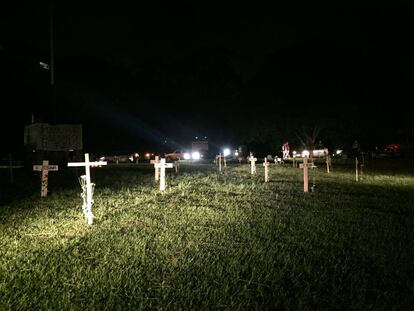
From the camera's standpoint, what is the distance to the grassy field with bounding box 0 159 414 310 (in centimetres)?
522

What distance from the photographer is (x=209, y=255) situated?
6.85 m

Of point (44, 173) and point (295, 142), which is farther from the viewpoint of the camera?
point (295, 142)

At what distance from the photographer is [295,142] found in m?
58.8

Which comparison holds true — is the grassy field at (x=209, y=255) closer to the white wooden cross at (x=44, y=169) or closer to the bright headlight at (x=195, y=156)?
the white wooden cross at (x=44, y=169)

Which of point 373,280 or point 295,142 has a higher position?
point 295,142

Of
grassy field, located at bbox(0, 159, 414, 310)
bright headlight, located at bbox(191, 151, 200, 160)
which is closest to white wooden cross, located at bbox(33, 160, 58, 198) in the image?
grassy field, located at bbox(0, 159, 414, 310)

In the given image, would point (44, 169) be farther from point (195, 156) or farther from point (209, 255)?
point (195, 156)

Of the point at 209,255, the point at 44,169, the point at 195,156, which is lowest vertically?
the point at 209,255

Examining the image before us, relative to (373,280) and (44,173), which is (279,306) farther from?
(44,173)

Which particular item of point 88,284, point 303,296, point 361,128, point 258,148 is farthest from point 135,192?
point 258,148

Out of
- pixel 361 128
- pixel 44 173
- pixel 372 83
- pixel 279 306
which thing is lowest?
pixel 279 306

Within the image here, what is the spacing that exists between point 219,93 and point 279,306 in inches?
2585

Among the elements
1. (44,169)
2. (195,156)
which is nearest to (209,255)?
(44,169)

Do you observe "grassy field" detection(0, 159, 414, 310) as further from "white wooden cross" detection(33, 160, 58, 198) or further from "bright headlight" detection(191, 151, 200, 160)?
"bright headlight" detection(191, 151, 200, 160)
